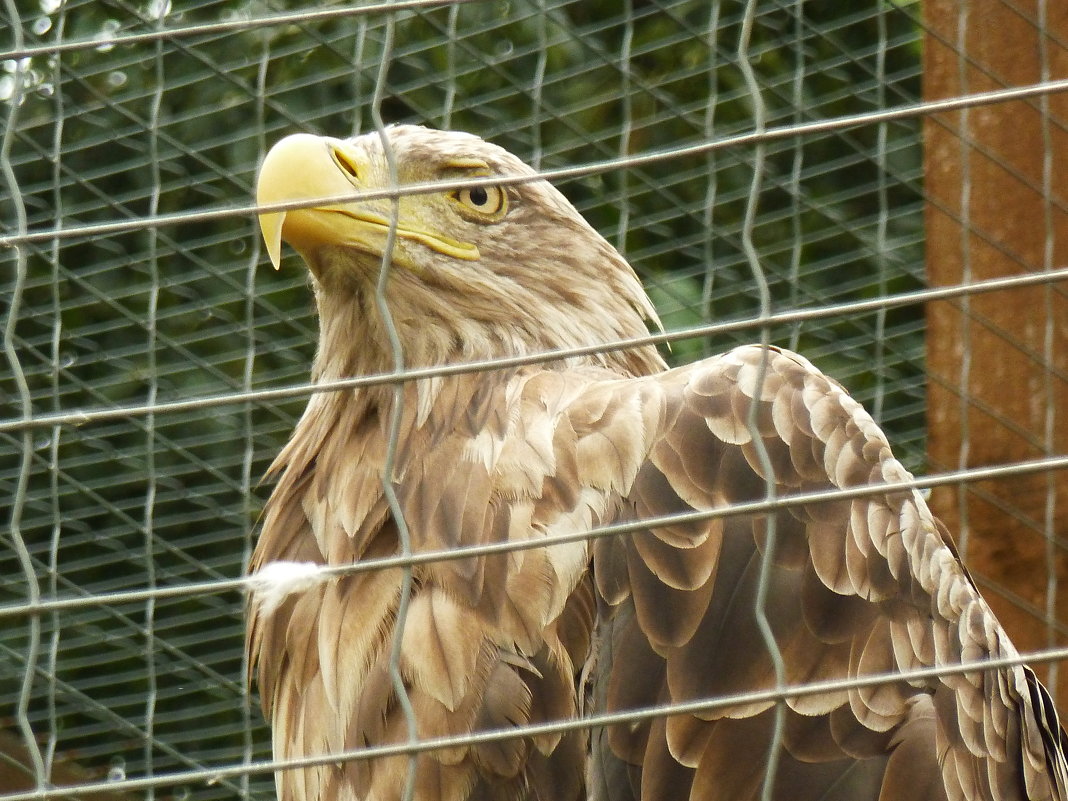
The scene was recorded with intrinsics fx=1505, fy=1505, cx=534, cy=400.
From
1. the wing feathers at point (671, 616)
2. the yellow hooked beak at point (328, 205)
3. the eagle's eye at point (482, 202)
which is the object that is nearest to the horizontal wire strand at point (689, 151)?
the yellow hooked beak at point (328, 205)

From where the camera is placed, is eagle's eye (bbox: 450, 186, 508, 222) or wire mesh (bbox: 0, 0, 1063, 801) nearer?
eagle's eye (bbox: 450, 186, 508, 222)

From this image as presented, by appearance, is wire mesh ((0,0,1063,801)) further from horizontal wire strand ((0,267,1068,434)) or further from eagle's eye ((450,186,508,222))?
horizontal wire strand ((0,267,1068,434))

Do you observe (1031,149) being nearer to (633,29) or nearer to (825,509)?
(825,509)

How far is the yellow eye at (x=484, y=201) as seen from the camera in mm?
2455

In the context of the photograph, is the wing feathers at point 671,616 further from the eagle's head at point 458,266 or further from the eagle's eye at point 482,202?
the eagle's eye at point 482,202

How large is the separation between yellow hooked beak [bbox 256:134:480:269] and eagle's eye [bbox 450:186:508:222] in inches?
3.1

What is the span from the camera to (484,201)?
2488 millimetres

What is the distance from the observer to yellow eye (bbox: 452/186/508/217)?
2.46 m

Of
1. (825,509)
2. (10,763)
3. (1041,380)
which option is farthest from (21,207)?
(1041,380)

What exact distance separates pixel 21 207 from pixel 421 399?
80 cm

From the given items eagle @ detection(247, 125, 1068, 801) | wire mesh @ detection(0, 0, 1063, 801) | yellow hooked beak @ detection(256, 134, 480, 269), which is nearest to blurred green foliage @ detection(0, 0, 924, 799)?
wire mesh @ detection(0, 0, 1063, 801)

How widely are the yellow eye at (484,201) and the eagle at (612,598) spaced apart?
0.61 feet

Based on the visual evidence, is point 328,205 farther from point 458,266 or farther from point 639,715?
point 639,715

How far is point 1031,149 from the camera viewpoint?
272 cm
